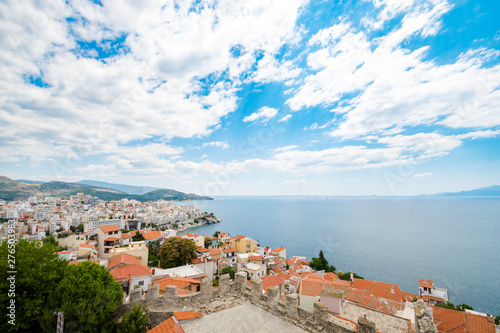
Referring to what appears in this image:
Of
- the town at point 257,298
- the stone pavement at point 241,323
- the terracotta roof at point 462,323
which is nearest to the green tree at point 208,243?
the town at point 257,298

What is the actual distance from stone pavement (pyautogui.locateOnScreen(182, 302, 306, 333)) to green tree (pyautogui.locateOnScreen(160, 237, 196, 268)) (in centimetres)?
2213

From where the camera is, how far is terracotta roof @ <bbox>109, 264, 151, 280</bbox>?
55.9ft

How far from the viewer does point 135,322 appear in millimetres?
7137

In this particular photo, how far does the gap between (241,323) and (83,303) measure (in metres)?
5.90

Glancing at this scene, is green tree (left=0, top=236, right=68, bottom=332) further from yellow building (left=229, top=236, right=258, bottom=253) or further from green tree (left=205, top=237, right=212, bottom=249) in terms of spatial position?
green tree (left=205, top=237, right=212, bottom=249)

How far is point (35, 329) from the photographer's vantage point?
24.7 ft

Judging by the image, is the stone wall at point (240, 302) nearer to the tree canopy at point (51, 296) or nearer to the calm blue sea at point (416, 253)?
the tree canopy at point (51, 296)

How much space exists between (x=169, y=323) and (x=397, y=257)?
58.6 metres

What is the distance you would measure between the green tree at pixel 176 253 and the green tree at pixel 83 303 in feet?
61.0

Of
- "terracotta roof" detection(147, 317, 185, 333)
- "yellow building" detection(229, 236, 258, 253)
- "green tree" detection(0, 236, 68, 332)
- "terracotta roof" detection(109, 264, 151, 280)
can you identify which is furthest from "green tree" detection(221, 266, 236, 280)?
"terracotta roof" detection(147, 317, 185, 333)

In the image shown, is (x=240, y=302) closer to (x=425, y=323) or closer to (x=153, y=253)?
(x=425, y=323)

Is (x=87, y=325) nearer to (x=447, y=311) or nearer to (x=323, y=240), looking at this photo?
(x=447, y=311)

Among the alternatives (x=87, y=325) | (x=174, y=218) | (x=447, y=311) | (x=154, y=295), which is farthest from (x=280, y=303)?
(x=174, y=218)

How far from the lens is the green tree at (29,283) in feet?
23.3
